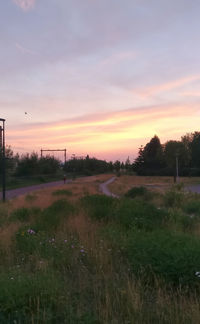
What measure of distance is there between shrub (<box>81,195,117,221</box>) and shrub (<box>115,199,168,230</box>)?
333 millimetres

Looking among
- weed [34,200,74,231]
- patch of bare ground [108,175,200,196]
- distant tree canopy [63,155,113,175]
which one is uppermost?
distant tree canopy [63,155,113,175]

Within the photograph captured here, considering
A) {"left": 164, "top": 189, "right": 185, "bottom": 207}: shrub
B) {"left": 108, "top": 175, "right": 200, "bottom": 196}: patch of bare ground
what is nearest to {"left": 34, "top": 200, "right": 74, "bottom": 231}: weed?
{"left": 164, "top": 189, "right": 185, "bottom": 207}: shrub

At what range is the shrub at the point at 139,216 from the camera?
6.89 m

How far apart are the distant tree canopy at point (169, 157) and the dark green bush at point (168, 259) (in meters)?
47.5

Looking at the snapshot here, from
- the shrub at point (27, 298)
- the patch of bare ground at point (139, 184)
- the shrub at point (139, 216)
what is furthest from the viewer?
the patch of bare ground at point (139, 184)

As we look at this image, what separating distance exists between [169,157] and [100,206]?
4873 centimetres

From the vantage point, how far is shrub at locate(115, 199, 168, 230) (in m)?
6.89

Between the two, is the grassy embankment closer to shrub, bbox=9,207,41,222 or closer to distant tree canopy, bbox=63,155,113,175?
shrub, bbox=9,207,41,222

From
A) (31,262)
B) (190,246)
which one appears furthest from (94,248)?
(190,246)

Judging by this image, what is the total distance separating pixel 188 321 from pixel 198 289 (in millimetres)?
778

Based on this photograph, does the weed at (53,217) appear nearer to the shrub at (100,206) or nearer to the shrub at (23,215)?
the shrub at (100,206)

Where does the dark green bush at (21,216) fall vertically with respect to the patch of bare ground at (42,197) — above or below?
above

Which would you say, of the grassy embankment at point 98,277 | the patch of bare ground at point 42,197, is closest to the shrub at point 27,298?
the grassy embankment at point 98,277

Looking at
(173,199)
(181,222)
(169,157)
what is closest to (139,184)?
(169,157)
